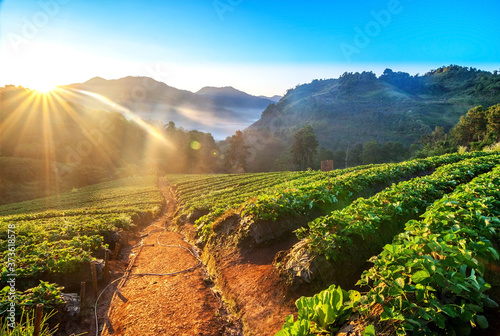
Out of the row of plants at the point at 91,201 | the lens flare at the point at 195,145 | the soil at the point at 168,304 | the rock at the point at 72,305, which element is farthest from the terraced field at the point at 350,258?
the lens flare at the point at 195,145

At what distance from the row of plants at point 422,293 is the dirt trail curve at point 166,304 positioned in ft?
10.5

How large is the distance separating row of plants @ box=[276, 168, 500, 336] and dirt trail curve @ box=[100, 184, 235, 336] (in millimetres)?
3211

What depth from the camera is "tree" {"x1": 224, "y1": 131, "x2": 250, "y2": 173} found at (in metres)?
84.6

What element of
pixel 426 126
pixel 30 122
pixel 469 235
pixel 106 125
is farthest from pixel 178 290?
pixel 426 126

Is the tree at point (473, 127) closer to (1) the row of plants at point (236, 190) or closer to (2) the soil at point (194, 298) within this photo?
(1) the row of plants at point (236, 190)

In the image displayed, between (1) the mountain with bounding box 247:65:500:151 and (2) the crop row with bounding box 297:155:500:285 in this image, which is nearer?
(2) the crop row with bounding box 297:155:500:285

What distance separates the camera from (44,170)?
6159cm

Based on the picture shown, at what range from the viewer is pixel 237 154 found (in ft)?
283

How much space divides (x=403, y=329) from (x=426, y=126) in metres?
129

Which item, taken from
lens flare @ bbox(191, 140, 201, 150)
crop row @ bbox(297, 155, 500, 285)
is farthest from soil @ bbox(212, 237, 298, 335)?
lens flare @ bbox(191, 140, 201, 150)

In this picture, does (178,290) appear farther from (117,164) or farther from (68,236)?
(117,164)

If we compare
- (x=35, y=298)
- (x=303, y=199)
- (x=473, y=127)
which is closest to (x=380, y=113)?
(x=473, y=127)

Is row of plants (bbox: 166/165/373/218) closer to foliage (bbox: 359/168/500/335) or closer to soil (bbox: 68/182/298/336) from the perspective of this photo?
soil (bbox: 68/182/298/336)

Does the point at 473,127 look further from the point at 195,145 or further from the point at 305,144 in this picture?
the point at 195,145
